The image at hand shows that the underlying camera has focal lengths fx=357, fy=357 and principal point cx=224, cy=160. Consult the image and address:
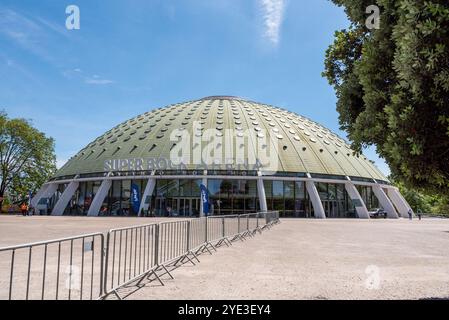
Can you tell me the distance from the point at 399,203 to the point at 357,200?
12064mm

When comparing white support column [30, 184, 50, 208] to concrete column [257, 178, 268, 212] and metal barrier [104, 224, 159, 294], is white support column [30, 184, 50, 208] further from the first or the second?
metal barrier [104, 224, 159, 294]

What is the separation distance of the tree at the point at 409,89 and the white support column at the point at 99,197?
46483 millimetres

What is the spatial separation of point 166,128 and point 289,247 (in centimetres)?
4375

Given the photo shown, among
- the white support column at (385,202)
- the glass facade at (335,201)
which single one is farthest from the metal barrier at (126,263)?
the white support column at (385,202)

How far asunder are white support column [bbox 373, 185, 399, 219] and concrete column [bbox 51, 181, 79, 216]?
45750mm

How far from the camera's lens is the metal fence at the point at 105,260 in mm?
6332

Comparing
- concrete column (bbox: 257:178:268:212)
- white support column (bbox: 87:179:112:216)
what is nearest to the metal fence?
concrete column (bbox: 257:178:268:212)

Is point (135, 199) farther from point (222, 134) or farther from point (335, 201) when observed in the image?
point (335, 201)

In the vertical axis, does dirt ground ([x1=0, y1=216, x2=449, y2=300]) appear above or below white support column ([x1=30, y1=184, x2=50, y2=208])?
below

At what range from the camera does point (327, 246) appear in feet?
49.6

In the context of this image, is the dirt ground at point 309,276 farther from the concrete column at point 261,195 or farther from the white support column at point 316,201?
the white support column at point 316,201

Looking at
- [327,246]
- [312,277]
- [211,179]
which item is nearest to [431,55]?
[312,277]

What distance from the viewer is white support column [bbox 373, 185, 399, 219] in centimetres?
5225

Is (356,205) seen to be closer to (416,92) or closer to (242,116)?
(242,116)
